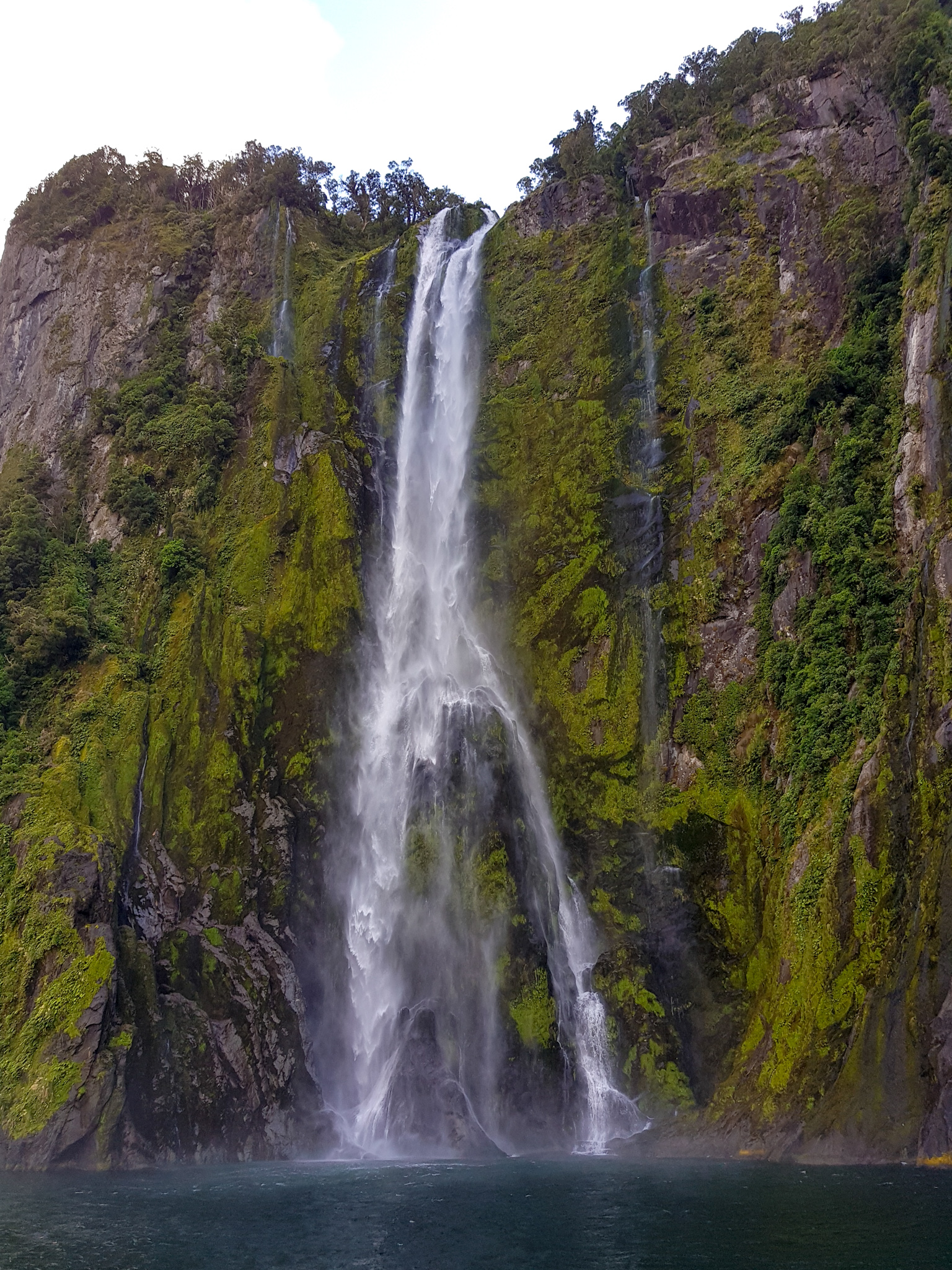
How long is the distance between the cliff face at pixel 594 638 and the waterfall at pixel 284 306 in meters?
0.67

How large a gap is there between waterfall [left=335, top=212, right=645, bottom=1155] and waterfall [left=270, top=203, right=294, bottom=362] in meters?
8.34

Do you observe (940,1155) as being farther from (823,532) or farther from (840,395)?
(840,395)

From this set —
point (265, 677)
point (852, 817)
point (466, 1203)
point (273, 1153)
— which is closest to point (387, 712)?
point (265, 677)

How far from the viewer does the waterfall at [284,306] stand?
38844mm

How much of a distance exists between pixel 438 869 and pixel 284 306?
81.9ft

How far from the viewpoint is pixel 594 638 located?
2955 cm

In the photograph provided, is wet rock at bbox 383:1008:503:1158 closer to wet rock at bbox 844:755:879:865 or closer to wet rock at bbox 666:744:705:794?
wet rock at bbox 666:744:705:794

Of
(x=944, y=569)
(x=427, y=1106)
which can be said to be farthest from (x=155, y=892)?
(x=944, y=569)

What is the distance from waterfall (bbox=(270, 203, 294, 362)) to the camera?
38844mm

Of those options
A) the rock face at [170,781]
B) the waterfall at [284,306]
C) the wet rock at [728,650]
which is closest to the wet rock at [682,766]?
the wet rock at [728,650]

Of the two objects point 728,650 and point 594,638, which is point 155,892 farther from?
point 728,650

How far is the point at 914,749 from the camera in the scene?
19.6 m

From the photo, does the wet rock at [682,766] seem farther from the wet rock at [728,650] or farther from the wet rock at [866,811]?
the wet rock at [866,811]

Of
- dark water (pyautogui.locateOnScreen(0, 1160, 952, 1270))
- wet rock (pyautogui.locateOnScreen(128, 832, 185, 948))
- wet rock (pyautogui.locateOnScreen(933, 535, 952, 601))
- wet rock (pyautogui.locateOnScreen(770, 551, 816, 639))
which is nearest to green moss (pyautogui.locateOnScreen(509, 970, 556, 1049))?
dark water (pyautogui.locateOnScreen(0, 1160, 952, 1270))
